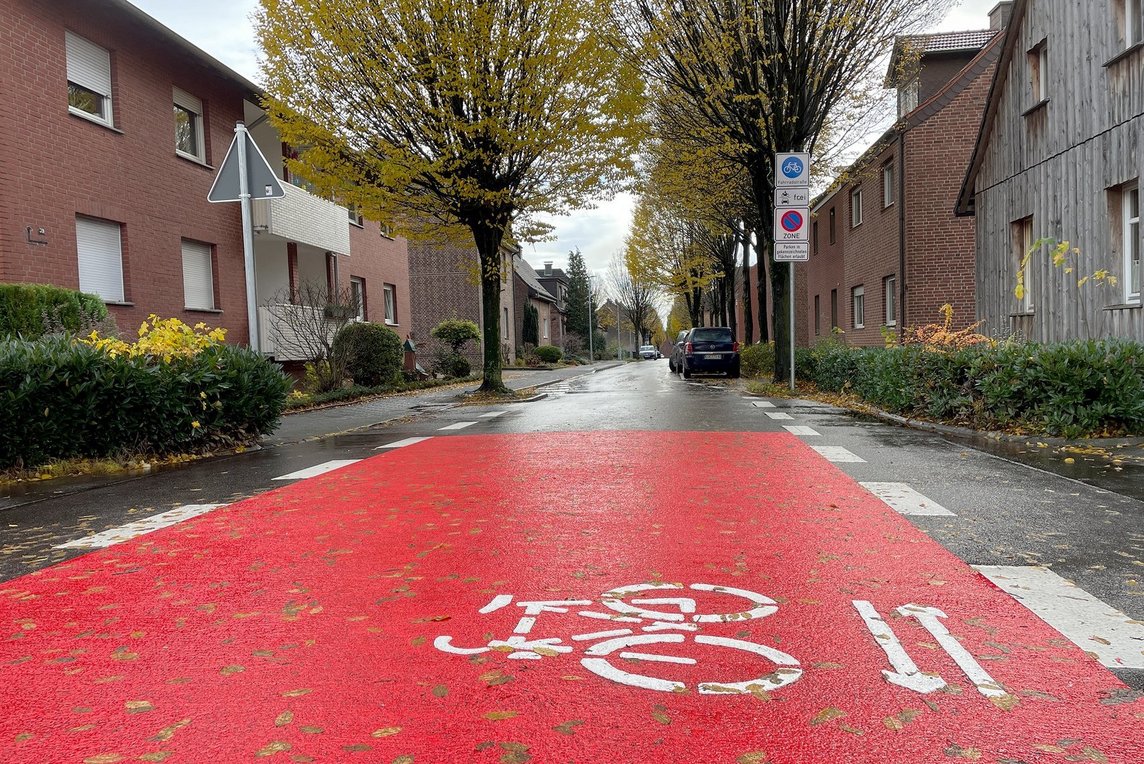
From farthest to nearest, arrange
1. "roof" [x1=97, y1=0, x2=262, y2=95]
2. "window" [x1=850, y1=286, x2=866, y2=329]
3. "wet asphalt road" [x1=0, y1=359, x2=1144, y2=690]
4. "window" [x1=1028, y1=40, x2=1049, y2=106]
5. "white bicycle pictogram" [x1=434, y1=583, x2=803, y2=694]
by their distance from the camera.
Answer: "window" [x1=850, y1=286, x2=866, y2=329], "roof" [x1=97, y1=0, x2=262, y2=95], "window" [x1=1028, y1=40, x2=1049, y2=106], "wet asphalt road" [x1=0, y1=359, x2=1144, y2=690], "white bicycle pictogram" [x1=434, y1=583, x2=803, y2=694]

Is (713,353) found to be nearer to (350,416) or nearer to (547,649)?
(350,416)

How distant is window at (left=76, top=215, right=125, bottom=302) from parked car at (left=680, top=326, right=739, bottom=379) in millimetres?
17102

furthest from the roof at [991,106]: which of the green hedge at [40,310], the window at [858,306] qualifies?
the green hedge at [40,310]

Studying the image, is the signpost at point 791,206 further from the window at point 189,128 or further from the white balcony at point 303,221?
the window at point 189,128

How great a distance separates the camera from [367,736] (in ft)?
7.48

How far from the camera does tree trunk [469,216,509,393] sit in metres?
16.9

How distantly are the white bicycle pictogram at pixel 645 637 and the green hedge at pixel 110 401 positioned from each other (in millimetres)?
5836

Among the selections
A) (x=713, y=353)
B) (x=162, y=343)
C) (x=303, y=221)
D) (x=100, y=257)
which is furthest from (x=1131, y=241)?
(x=303, y=221)

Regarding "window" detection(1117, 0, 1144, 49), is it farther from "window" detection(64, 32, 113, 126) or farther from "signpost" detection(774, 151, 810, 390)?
"window" detection(64, 32, 113, 126)

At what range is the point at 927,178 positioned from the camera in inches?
796

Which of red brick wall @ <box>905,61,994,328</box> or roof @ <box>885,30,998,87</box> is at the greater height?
roof @ <box>885,30,998,87</box>

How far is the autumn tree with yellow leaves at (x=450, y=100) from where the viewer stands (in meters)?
14.4

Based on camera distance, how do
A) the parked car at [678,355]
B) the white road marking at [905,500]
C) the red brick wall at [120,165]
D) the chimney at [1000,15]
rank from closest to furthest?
the white road marking at [905,500] → the red brick wall at [120,165] → the chimney at [1000,15] → the parked car at [678,355]

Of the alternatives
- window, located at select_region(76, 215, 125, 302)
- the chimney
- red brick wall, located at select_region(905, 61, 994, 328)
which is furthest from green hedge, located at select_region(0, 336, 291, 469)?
the chimney
